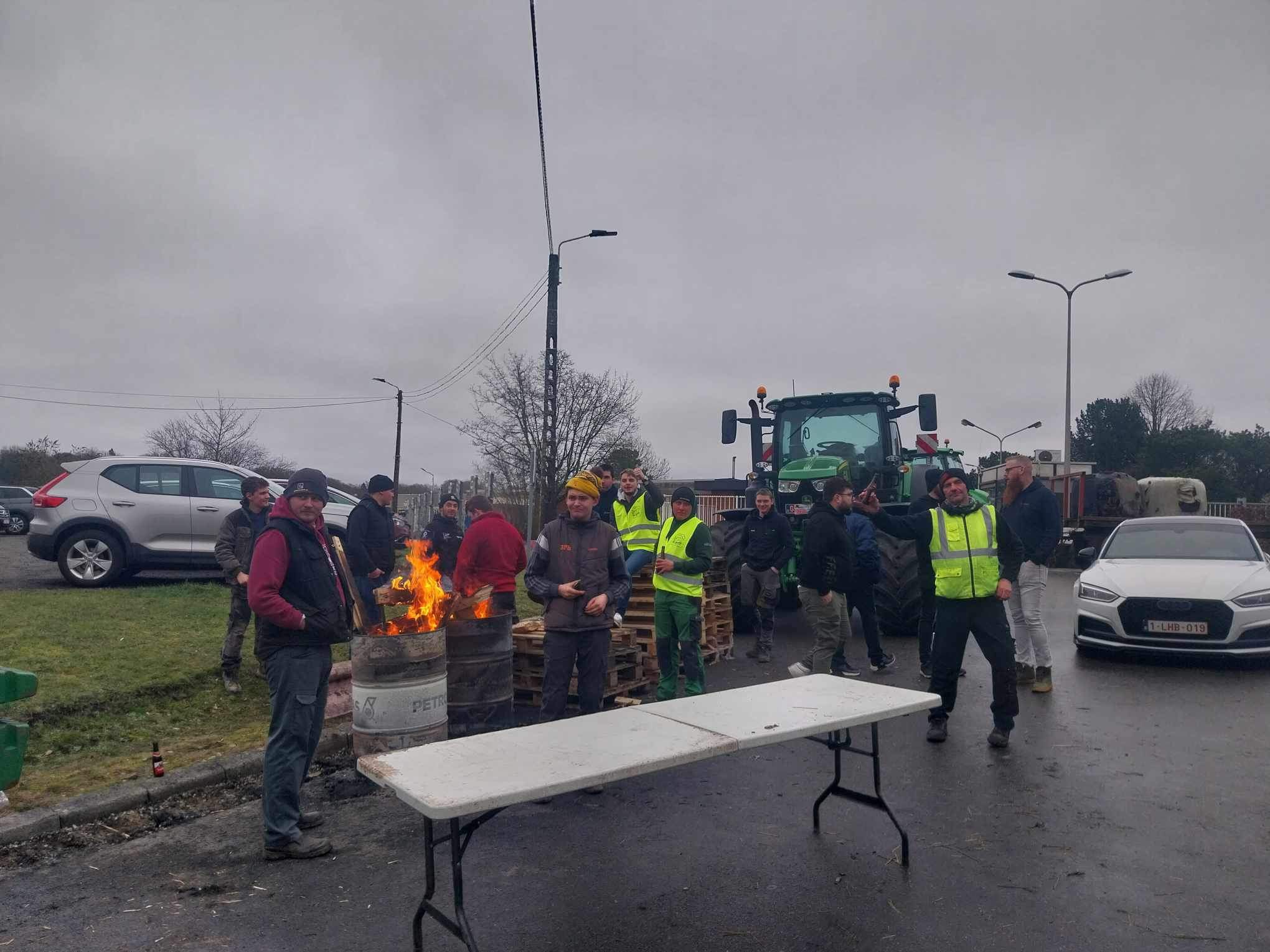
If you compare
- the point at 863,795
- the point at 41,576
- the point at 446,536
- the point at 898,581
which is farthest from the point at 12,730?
the point at 41,576

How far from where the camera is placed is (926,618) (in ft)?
26.2

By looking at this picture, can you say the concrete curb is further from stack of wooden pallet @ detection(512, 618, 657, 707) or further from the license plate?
the license plate

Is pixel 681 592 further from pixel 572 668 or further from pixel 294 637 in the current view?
pixel 294 637

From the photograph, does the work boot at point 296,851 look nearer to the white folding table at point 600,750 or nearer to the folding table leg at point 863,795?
the white folding table at point 600,750

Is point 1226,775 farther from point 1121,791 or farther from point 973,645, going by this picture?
point 973,645

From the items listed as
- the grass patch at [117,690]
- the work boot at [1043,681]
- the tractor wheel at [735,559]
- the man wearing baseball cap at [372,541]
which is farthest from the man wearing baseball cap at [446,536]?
the work boot at [1043,681]

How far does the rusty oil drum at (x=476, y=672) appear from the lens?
6.36 metres

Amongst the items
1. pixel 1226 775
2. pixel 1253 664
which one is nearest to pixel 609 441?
pixel 1253 664

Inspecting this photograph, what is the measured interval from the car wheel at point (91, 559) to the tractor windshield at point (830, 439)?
8.73 metres

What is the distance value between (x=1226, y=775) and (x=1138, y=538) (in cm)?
531

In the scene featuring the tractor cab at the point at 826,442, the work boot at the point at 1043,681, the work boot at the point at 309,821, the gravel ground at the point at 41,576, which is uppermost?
the tractor cab at the point at 826,442

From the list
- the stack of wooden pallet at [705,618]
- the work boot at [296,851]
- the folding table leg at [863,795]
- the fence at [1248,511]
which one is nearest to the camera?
the folding table leg at [863,795]

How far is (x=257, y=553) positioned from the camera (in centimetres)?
448

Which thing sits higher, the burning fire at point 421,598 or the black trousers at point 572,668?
the burning fire at point 421,598
